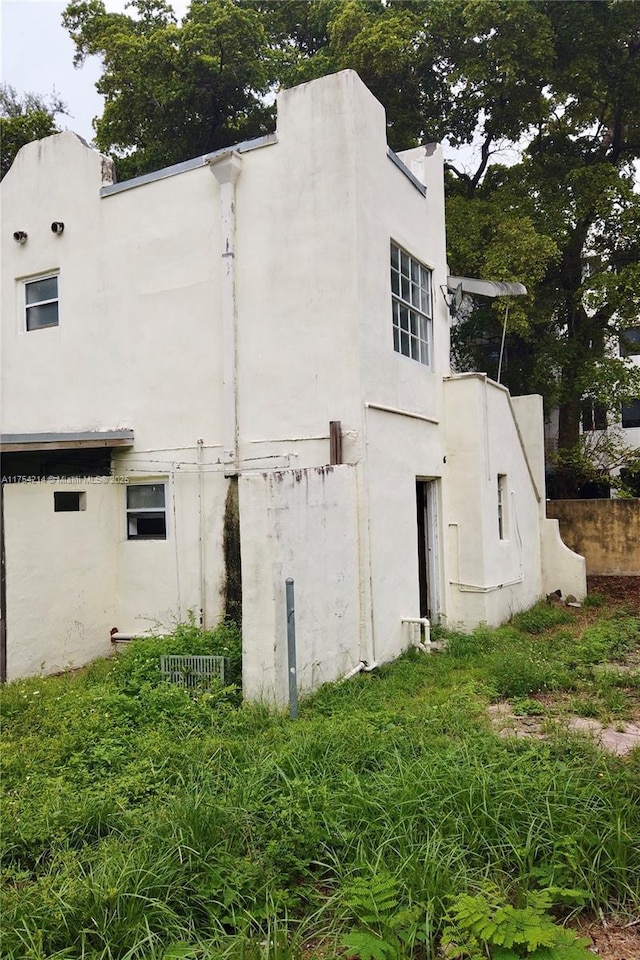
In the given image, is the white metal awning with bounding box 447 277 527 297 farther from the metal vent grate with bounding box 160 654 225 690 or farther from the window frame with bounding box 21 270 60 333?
the metal vent grate with bounding box 160 654 225 690

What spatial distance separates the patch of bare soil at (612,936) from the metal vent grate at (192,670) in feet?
13.0

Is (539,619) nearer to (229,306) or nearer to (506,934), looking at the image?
(229,306)

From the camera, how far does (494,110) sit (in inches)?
625

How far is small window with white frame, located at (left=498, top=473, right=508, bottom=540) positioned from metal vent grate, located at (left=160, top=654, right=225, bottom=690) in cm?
587

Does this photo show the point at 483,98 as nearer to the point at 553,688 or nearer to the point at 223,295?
the point at 223,295

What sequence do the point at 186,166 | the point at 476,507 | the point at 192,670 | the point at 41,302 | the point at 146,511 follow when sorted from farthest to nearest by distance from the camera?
A: the point at 41,302, the point at 476,507, the point at 146,511, the point at 186,166, the point at 192,670

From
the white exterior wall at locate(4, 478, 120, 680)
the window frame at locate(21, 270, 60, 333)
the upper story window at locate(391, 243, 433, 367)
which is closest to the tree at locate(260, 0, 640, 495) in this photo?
the upper story window at locate(391, 243, 433, 367)

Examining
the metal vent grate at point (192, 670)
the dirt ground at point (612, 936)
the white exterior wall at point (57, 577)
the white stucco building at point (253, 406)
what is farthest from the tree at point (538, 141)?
the dirt ground at point (612, 936)

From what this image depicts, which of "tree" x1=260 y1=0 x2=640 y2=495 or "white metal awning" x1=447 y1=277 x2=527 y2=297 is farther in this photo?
"tree" x1=260 y1=0 x2=640 y2=495

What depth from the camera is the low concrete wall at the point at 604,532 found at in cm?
1496

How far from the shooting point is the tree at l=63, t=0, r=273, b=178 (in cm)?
1502

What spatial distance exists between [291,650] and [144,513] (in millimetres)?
4000

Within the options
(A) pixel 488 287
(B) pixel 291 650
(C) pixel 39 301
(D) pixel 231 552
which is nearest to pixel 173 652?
(D) pixel 231 552

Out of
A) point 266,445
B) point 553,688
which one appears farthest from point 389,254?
point 553,688
